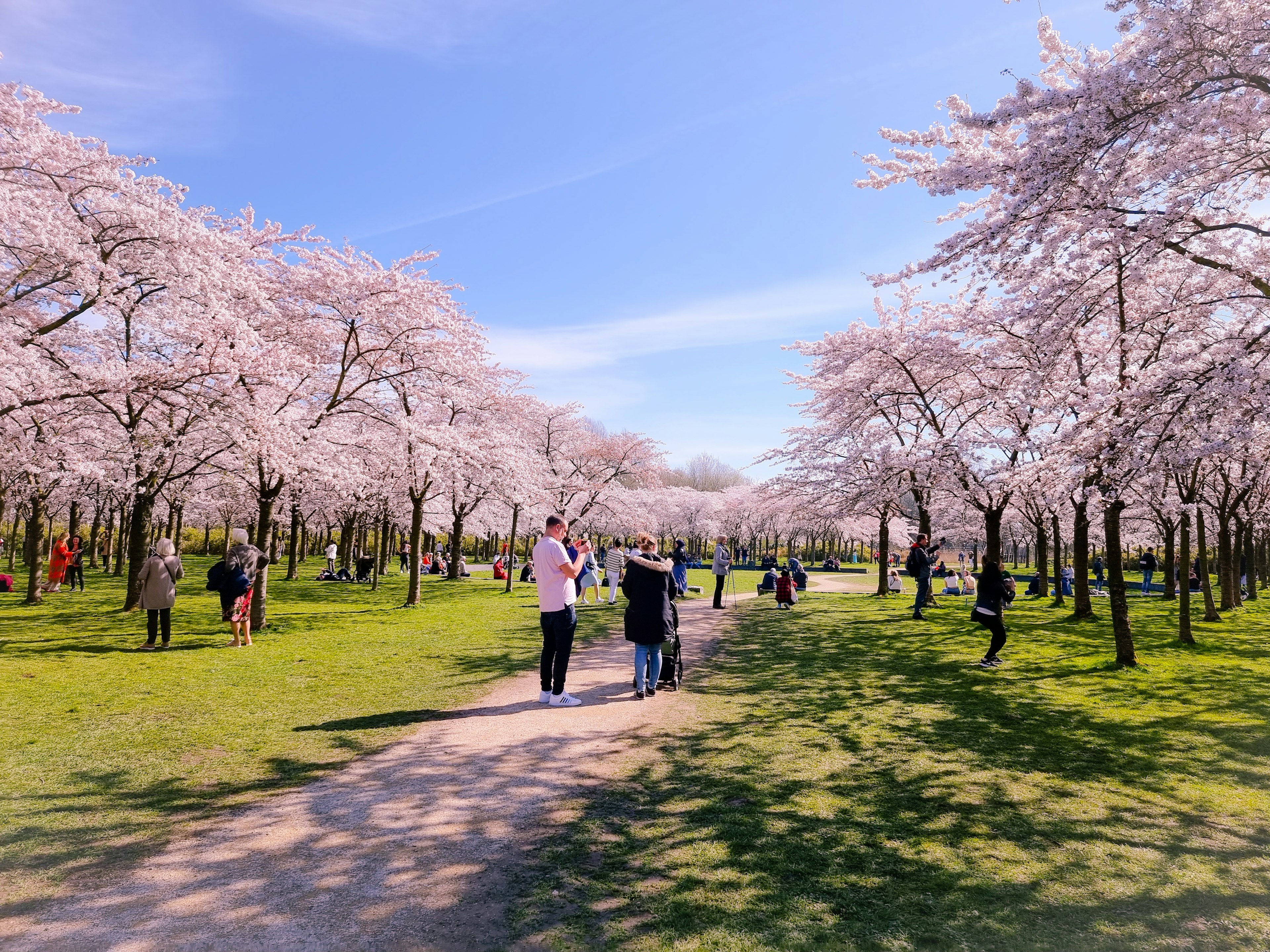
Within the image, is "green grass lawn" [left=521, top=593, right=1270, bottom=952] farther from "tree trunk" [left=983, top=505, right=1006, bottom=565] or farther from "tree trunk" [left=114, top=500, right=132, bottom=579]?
"tree trunk" [left=114, top=500, right=132, bottom=579]

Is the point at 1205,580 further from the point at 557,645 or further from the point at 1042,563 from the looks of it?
the point at 557,645

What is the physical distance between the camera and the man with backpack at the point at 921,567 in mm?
17734

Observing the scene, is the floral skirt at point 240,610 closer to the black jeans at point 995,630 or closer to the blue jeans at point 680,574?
the blue jeans at point 680,574

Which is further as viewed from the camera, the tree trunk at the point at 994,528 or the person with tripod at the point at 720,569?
the person with tripod at the point at 720,569

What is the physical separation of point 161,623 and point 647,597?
9181 mm

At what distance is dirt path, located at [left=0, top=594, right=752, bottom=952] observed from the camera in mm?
3334

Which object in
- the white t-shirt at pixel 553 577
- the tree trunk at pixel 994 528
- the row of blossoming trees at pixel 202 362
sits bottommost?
the white t-shirt at pixel 553 577

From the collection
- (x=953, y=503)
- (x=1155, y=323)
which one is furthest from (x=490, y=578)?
(x=1155, y=323)

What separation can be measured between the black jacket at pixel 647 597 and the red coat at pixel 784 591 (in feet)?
44.4

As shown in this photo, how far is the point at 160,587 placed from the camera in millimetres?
11383

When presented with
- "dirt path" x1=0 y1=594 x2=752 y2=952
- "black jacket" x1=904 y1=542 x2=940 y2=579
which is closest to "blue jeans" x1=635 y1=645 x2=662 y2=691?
"dirt path" x1=0 y1=594 x2=752 y2=952

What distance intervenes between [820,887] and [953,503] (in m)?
30.5

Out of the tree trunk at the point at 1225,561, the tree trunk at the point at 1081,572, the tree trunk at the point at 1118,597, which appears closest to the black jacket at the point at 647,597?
the tree trunk at the point at 1118,597

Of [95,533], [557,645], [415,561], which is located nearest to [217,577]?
[557,645]
